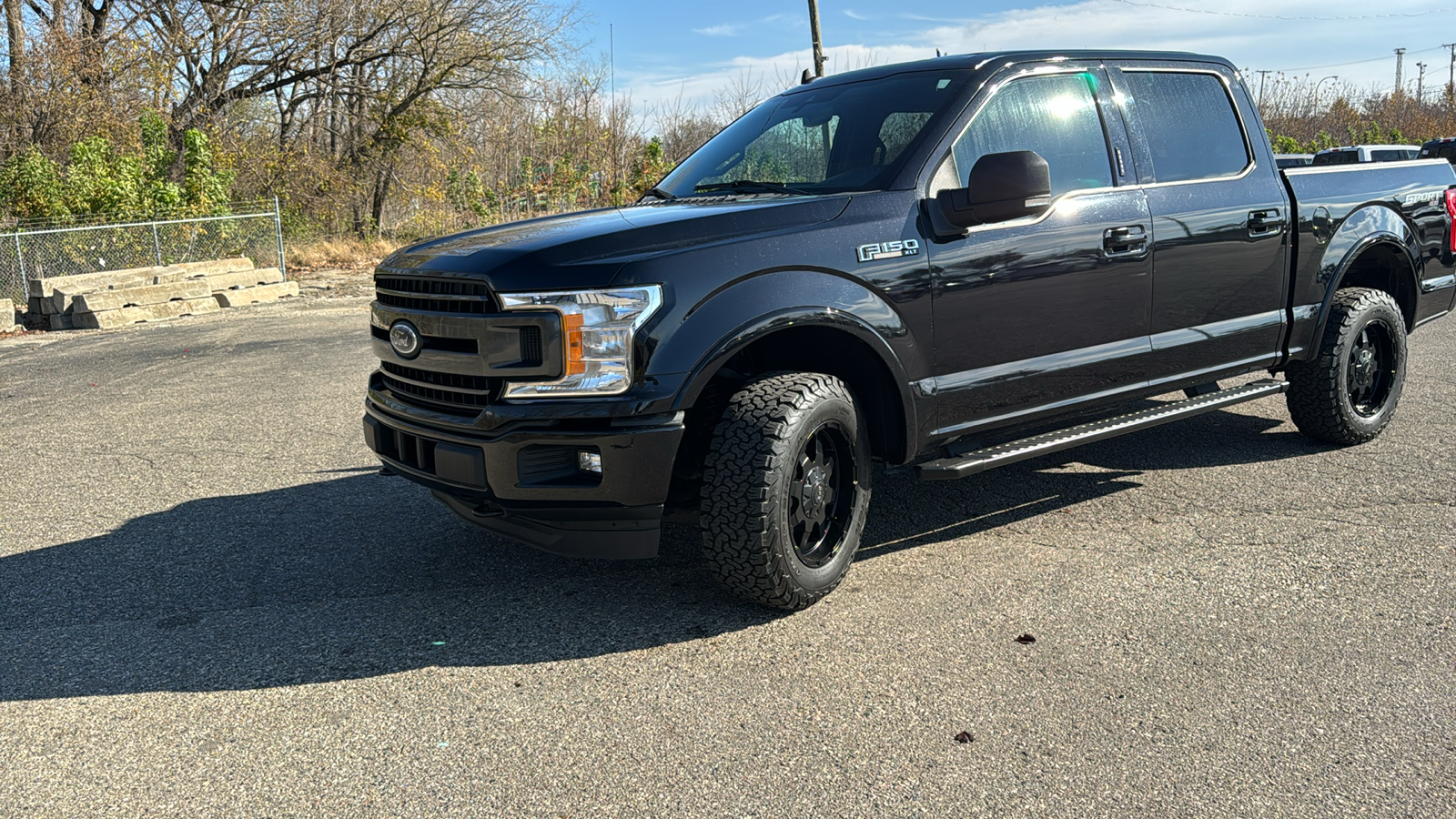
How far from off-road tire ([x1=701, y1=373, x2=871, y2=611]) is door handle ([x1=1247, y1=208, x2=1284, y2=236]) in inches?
100.0

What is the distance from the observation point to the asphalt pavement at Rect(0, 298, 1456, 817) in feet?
9.25

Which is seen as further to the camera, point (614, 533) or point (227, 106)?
point (227, 106)

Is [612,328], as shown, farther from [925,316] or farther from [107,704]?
[107,704]

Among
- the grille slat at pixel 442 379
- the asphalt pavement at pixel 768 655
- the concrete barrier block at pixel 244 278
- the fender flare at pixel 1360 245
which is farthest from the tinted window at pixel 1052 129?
the concrete barrier block at pixel 244 278

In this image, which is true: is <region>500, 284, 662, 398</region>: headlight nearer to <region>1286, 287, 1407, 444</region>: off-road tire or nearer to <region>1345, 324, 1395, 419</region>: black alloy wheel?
<region>1286, 287, 1407, 444</region>: off-road tire

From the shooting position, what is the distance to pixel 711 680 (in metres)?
3.43

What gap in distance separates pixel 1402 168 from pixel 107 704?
6766mm

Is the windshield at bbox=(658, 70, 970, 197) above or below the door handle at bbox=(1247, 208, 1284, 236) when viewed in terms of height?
above

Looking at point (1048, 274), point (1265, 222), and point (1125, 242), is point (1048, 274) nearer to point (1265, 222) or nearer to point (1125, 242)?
point (1125, 242)

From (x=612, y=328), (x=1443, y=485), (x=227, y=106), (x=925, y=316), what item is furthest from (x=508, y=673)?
(x=227, y=106)

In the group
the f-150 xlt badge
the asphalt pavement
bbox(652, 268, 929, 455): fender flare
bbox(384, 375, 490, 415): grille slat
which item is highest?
the f-150 xlt badge

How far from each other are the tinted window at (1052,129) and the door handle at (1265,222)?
972 mm

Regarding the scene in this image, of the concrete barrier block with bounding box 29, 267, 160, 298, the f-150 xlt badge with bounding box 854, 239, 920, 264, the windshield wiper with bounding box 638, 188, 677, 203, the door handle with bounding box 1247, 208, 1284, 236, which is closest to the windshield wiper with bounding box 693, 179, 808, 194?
the windshield wiper with bounding box 638, 188, 677, 203

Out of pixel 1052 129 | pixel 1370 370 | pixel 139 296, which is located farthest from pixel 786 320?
pixel 139 296
